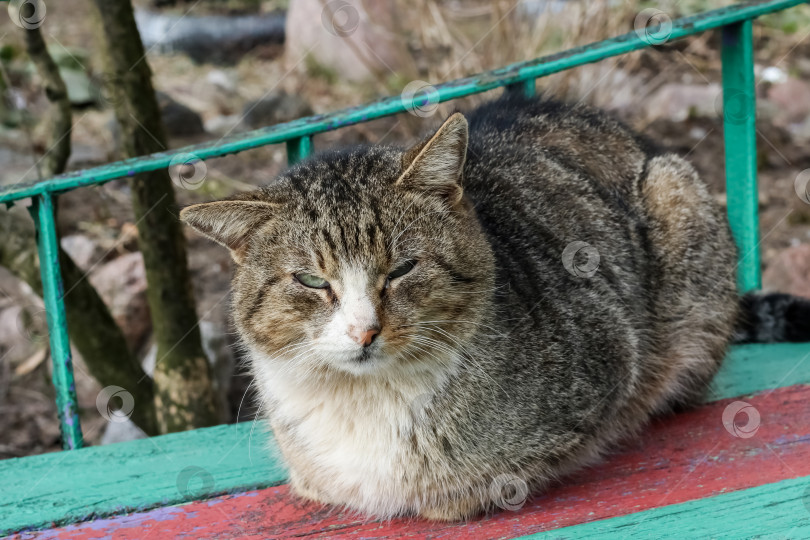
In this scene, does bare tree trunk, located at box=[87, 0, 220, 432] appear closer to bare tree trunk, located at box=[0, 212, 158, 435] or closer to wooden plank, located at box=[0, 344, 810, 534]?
bare tree trunk, located at box=[0, 212, 158, 435]

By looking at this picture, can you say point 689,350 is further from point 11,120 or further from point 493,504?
point 11,120

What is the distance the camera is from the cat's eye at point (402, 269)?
2.42 metres

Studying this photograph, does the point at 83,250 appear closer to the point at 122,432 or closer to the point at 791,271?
the point at 122,432

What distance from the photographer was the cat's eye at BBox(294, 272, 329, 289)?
2.42 metres

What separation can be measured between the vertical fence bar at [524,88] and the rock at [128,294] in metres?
2.78

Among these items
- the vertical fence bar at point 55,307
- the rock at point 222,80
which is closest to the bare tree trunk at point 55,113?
the vertical fence bar at point 55,307

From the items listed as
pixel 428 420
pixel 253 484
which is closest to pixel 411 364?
pixel 428 420

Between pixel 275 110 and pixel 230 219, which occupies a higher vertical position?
pixel 275 110

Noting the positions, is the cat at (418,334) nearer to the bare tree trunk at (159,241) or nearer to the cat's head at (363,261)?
the cat's head at (363,261)

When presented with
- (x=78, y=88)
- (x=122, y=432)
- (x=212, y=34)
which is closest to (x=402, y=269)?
(x=122, y=432)

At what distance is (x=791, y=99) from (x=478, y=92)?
17.5ft

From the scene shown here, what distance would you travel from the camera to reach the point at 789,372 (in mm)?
3188

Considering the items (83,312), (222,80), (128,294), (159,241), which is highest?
(222,80)

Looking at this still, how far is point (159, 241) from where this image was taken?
3.97m
